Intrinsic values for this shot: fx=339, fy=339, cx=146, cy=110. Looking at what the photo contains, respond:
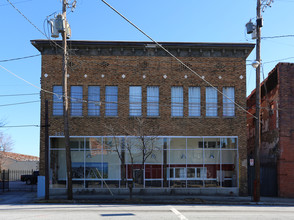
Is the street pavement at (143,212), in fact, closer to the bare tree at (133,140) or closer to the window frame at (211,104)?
the bare tree at (133,140)

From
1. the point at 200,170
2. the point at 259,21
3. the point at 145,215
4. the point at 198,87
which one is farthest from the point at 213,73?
the point at 145,215

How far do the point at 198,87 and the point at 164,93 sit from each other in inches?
95.0

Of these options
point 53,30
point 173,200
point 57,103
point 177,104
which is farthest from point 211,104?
point 53,30

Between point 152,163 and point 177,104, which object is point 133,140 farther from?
point 177,104

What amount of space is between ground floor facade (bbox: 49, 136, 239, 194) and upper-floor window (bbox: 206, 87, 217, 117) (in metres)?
1.65

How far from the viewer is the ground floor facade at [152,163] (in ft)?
74.1

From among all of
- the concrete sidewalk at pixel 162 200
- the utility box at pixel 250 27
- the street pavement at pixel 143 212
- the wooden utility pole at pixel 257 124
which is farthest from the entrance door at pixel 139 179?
the utility box at pixel 250 27

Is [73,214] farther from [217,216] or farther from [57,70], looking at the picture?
[57,70]

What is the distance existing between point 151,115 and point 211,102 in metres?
4.24

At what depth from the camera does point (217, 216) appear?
13.5 m

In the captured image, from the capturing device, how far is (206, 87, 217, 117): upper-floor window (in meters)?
23.3

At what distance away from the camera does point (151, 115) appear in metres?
23.1

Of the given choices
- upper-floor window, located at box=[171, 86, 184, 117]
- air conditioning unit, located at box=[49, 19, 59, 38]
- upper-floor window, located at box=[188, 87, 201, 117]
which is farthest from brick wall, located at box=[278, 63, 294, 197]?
air conditioning unit, located at box=[49, 19, 59, 38]

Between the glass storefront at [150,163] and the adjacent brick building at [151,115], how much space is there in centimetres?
7
